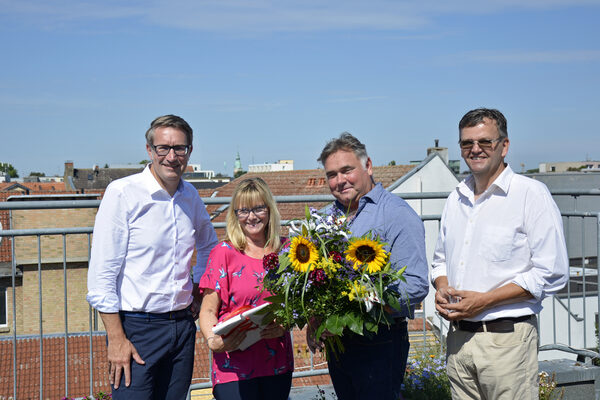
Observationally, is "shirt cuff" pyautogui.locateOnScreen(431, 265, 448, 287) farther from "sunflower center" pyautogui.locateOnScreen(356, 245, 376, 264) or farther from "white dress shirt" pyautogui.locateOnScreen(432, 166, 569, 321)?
"sunflower center" pyautogui.locateOnScreen(356, 245, 376, 264)

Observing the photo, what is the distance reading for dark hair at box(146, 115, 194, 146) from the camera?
10.8ft

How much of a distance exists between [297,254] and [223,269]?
662 mm

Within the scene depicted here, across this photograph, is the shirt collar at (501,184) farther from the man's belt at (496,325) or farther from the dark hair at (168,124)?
the dark hair at (168,124)

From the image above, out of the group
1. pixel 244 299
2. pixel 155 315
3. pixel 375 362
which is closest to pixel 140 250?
pixel 155 315

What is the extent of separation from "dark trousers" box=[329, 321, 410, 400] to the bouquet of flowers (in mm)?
231

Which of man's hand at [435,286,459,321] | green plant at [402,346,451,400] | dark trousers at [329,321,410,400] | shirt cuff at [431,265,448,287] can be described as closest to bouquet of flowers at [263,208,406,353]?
dark trousers at [329,321,410,400]

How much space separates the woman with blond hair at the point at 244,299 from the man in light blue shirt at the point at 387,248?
345mm

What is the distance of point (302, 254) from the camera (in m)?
2.75

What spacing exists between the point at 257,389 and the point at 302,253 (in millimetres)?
988

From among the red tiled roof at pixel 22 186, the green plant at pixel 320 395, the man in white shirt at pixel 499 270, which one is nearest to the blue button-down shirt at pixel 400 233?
the man in white shirt at pixel 499 270

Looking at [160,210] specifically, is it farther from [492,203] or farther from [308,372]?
[308,372]

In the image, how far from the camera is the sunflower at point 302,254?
8.84 ft

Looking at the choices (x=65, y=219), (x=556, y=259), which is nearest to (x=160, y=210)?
(x=556, y=259)

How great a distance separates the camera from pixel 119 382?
3.23m
